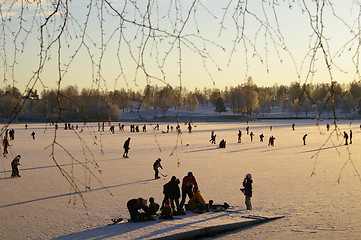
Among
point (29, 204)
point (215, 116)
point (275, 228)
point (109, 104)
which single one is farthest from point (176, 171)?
point (215, 116)

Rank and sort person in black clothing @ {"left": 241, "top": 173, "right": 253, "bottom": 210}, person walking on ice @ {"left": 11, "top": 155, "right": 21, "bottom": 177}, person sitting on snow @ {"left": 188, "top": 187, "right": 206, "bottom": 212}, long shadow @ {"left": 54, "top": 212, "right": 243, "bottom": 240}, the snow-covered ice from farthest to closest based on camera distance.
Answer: person walking on ice @ {"left": 11, "top": 155, "right": 21, "bottom": 177} < person in black clothing @ {"left": 241, "top": 173, "right": 253, "bottom": 210} < person sitting on snow @ {"left": 188, "top": 187, "right": 206, "bottom": 212} < the snow-covered ice < long shadow @ {"left": 54, "top": 212, "right": 243, "bottom": 240}

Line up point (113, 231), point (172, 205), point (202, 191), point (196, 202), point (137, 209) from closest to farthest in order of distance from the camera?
point (113, 231)
point (137, 209)
point (172, 205)
point (196, 202)
point (202, 191)

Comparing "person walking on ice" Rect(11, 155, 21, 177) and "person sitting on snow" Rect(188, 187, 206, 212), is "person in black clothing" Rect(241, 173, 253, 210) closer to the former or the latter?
"person sitting on snow" Rect(188, 187, 206, 212)

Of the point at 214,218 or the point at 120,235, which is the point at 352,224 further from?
the point at 120,235

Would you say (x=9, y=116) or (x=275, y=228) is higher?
(x=9, y=116)

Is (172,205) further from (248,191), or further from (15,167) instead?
(15,167)

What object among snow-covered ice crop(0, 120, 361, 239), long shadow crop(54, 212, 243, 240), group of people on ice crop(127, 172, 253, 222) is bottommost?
snow-covered ice crop(0, 120, 361, 239)

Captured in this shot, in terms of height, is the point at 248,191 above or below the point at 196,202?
above

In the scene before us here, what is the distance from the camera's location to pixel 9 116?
9.20 feet

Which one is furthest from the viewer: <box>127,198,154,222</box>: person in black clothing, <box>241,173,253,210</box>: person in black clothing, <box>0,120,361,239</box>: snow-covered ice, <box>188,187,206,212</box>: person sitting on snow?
<box>241,173,253,210</box>: person in black clothing

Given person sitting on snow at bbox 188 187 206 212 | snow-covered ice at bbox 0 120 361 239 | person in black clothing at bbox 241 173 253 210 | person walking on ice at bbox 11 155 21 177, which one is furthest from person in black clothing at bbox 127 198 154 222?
person walking on ice at bbox 11 155 21 177

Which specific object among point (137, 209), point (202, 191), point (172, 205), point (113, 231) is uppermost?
point (137, 209)

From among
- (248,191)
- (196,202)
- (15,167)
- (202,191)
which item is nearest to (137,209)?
(196,202)

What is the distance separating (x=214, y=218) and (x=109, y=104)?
749cm
